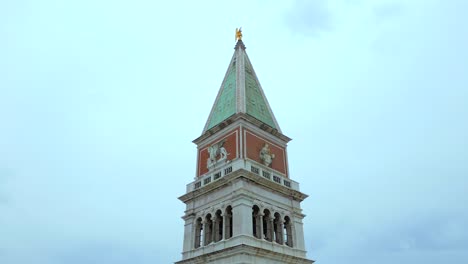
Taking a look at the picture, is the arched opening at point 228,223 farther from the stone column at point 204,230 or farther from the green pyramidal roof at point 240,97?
the green pyramidal roof at point 240,97

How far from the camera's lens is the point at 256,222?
1270 inches

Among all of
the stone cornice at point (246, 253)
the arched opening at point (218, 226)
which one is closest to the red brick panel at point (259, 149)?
the arched opening at point (218, 226)

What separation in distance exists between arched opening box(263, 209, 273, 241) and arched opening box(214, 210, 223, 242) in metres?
3.63

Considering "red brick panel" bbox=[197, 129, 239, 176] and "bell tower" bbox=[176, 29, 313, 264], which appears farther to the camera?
"red brick panel" bbox=[197, 129, 239, 176]

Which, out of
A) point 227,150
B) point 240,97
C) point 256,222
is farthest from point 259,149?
point 256,222

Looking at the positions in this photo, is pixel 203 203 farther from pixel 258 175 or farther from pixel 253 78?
pixel 253 78

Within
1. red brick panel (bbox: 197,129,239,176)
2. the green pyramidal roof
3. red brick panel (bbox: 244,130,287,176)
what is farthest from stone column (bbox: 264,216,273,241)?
the green pyramidal roof

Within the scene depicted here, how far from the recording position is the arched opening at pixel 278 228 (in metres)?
33.3

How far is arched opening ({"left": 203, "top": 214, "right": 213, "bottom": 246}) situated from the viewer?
3336 centimetres

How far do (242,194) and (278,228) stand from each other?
5004 mm

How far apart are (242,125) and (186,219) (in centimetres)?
982

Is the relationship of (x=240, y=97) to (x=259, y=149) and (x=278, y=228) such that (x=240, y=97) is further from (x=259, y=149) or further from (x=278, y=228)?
(x=278, y=228)

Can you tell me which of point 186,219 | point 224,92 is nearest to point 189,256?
point 186,219

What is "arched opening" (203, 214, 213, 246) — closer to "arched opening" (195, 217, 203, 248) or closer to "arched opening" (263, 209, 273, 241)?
"arched opening" (195, 217, 203, 248)
